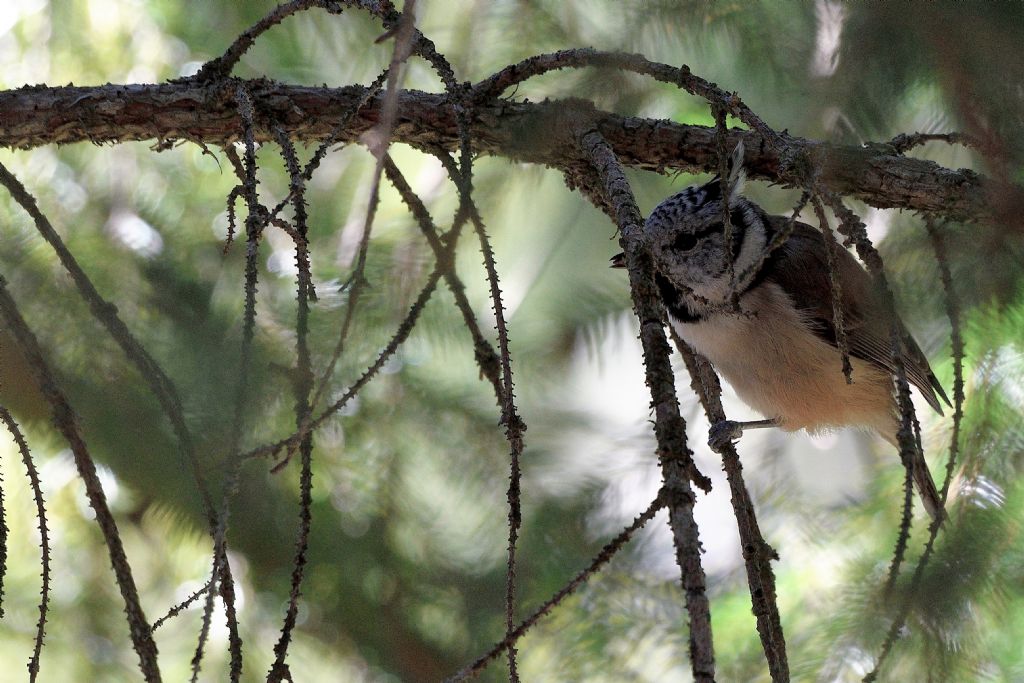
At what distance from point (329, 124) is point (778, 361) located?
107cm

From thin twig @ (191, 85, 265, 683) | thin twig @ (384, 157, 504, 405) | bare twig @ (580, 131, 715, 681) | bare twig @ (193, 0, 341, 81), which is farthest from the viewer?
bare twig @ (193, 0, 341, 81)

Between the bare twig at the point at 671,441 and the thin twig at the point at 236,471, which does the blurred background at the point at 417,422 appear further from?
the bare twig at the point at 671,441

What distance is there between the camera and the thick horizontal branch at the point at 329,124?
59.7 inches

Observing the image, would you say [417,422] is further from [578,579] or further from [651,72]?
[578,579]

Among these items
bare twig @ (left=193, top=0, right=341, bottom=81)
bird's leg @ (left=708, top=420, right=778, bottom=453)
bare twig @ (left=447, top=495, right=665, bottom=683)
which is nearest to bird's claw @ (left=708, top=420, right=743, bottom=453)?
bird's leg @ (left=708, top=420, right=778, bottom=453)

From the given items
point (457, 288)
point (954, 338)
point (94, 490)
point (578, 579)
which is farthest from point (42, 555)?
point (954, 338)

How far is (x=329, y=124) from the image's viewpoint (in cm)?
154

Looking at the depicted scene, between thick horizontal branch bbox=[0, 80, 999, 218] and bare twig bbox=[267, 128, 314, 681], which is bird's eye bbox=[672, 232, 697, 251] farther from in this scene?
bare twig bbox=[267, 128, 314, 681]

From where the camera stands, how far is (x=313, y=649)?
2.01 m

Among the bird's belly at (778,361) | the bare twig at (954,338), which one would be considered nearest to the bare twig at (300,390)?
the bare twig at (954,338)

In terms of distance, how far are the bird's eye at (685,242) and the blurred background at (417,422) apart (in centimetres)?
18

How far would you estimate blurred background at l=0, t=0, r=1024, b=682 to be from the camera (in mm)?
1621

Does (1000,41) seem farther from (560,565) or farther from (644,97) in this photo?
(560,565)

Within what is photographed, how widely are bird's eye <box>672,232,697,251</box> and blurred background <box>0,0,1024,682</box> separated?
0.18 meters
